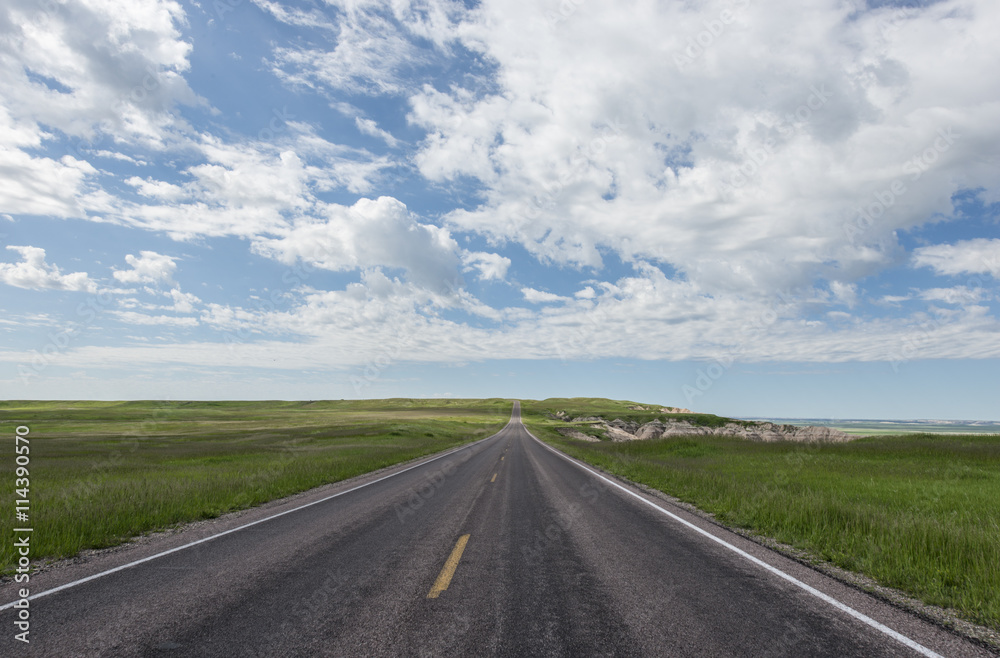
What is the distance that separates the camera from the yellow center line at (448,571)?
5395 mm

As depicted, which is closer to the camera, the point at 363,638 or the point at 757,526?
the point at 363,638

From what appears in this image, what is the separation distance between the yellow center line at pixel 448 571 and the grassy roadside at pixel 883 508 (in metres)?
5.58

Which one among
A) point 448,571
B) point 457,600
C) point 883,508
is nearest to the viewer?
point 457,600

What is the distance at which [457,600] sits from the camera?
5133mm

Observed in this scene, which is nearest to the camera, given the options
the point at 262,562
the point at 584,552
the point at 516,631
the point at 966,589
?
the point at 516,631

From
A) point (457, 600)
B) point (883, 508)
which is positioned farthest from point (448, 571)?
point (883, 508)

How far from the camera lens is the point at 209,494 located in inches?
496

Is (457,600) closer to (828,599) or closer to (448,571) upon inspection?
(448,571)

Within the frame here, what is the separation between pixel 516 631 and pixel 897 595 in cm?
475

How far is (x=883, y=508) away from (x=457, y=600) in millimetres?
10825

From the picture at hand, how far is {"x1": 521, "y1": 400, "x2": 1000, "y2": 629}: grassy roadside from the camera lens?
5.80 metres

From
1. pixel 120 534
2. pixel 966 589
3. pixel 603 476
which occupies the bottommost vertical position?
pixel 603 476

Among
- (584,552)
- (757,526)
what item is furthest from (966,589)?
(584,552)

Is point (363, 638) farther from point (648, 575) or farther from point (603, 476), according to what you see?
point (603, 476)
